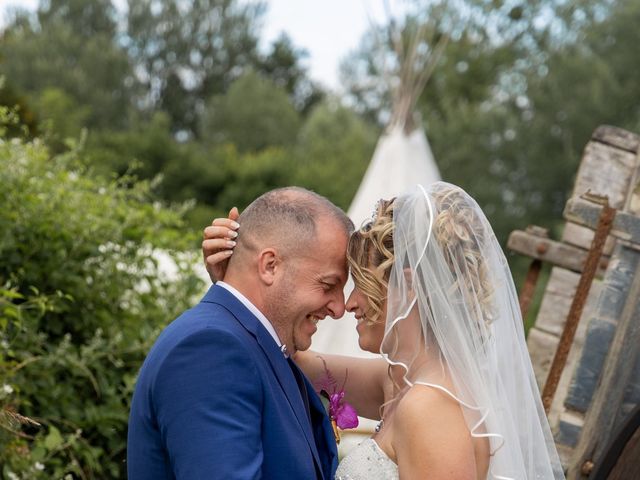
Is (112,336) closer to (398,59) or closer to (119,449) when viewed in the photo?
(119,449)

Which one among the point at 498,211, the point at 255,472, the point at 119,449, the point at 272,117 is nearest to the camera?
the point at 255,472

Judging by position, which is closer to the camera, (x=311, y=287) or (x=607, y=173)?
(x=311, y=287)

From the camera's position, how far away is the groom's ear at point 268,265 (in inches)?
99.5

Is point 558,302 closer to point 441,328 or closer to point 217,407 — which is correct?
point 441,328

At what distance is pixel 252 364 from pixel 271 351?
6.0 inches

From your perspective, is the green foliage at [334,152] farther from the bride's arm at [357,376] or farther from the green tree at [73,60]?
the bride's arm at [357,376]

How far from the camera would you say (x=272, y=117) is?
32938mm

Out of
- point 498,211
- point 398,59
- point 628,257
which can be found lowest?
point 498,211

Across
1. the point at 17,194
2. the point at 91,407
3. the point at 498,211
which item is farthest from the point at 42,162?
the point at 498,211

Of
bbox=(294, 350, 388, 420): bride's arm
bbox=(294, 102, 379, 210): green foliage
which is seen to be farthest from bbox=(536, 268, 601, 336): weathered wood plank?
bbox=(294, 102, 379, 210): green foliage

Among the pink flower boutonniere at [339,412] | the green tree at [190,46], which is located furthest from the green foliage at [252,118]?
the pink flower boutonniere at [339,412]

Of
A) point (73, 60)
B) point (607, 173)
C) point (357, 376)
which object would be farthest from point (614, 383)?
point (73, 60)

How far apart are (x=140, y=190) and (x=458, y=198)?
8.53ft

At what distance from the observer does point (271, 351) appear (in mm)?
2521
